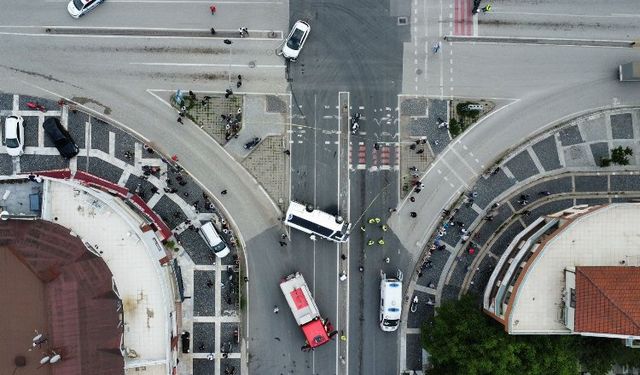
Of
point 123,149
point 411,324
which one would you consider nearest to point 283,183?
point 123,149

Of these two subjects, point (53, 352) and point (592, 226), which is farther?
point (592, 226)

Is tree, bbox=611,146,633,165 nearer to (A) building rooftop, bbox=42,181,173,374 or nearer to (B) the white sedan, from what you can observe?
(B) the white sedan

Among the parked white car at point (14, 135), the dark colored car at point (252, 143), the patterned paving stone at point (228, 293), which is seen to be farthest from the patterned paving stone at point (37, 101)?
the patterned paving stone at point (228, 293)

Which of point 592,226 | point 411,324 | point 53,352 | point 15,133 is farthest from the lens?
point 411,324

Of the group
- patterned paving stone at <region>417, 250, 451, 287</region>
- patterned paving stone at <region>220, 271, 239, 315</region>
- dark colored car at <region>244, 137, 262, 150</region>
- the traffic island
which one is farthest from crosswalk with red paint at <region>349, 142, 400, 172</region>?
patterned paving stone at <region>220, 271, 239, 315</region>

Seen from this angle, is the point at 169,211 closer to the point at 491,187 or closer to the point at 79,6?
the point at 79,6

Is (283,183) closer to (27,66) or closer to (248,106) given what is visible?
(248,106)
